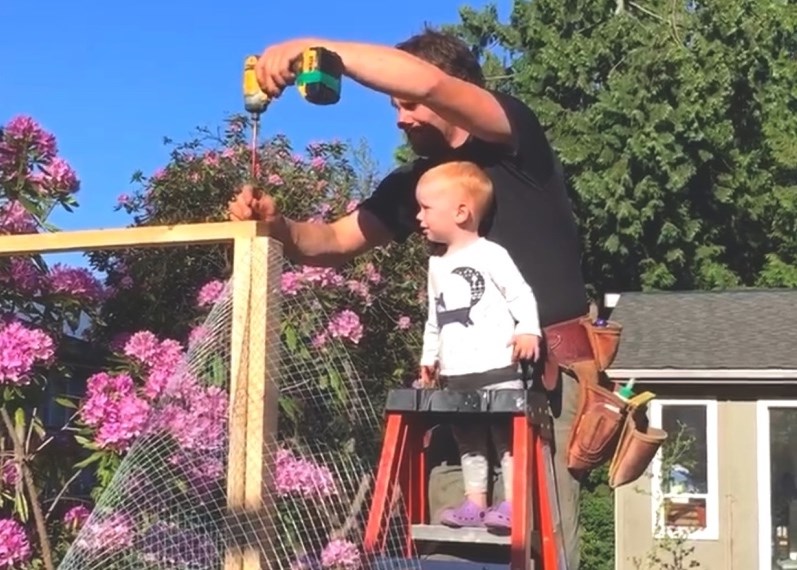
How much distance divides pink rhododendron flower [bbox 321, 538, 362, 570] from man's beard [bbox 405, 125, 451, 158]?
112 cm

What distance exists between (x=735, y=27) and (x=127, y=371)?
17950 millimetres

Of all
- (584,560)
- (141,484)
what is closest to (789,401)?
(584,560)

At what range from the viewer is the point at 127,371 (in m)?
4.82

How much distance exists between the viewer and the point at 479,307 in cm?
312

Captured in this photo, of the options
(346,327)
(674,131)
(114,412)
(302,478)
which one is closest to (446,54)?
(302,478)

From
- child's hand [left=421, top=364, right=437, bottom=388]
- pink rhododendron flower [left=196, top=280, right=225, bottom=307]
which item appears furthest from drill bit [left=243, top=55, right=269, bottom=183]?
pink rhododendron flower [left=196, top=280, right=225, bottom=307]

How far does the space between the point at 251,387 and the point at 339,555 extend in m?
0.90

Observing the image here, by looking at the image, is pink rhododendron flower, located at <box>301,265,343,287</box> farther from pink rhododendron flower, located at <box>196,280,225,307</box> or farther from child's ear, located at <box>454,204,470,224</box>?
child's ear, located at <box>454,204,470,224</box>

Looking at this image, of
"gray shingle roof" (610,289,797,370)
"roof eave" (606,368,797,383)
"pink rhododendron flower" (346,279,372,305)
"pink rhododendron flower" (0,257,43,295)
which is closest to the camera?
"pink rhododendron flower" (0,257,43,295)

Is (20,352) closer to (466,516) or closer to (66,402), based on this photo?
(66,402)

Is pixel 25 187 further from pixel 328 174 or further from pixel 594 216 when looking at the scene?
pixel 594 216

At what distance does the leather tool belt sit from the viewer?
10.1 ft

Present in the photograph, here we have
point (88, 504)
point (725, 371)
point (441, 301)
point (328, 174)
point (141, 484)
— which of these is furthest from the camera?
point (725, 371)

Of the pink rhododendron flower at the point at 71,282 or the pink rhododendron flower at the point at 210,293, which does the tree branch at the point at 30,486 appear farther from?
the pink rhododendron flower at the point at 210,293
